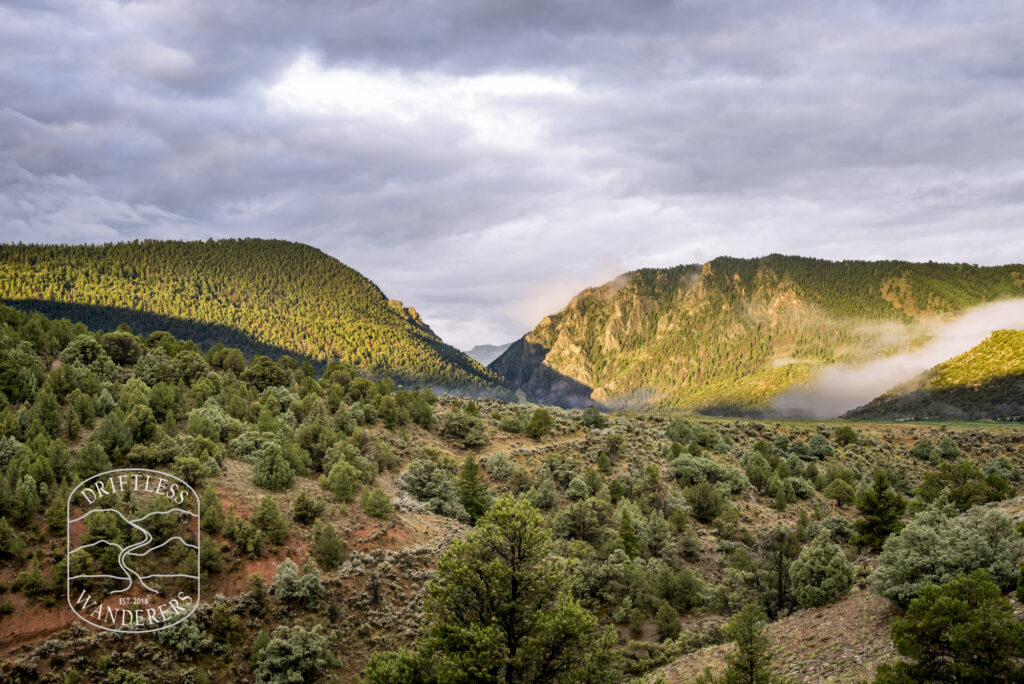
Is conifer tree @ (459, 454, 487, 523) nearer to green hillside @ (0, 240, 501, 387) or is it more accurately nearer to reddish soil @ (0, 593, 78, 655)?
reddish soil @ (0, 593, 78, 655)

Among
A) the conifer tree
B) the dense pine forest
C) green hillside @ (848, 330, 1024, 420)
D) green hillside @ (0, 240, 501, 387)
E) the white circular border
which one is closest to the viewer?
the dense pine forest

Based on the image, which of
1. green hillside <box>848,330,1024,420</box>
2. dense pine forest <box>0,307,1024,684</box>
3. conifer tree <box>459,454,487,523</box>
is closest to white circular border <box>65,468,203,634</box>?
dense pine forest <box>0,307,1024,684</box>

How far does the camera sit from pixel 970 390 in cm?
14412

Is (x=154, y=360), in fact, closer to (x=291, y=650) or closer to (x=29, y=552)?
(x=29, y=552)

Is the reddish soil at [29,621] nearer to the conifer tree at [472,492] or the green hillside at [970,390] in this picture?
the conifer tree at [472,492]

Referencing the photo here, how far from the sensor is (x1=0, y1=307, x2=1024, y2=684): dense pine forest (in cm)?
1506

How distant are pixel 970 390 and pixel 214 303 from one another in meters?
211

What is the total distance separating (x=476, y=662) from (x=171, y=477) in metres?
22.9

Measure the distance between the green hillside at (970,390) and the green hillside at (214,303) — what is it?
123m

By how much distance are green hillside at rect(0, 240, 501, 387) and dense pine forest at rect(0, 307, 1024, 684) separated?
104 m

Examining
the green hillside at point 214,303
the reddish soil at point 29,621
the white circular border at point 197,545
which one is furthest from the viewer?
the green hillside at point 214,303

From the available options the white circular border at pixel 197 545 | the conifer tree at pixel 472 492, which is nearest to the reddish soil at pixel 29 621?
the white circular border at pixel 197 545

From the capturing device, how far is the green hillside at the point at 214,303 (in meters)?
143

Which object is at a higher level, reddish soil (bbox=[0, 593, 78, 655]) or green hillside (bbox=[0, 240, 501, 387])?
green hillside (bbox=[0, 240, 501, 387])
